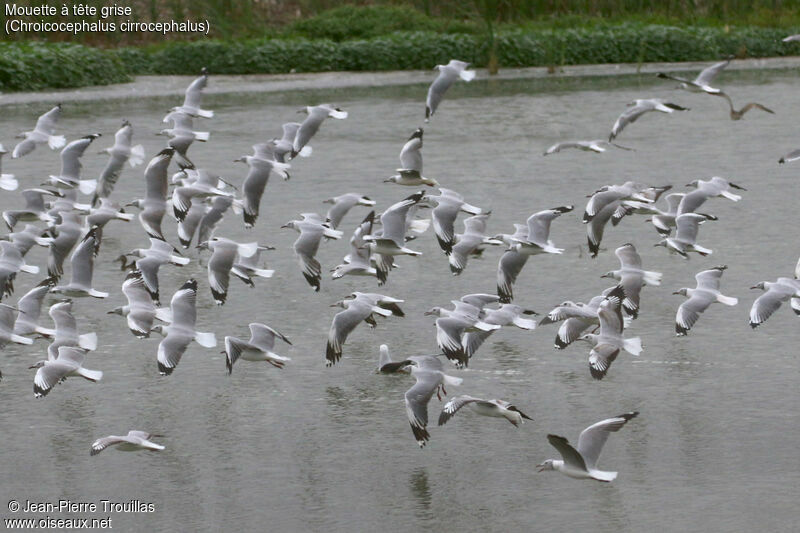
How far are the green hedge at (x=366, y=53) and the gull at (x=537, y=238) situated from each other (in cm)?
1510

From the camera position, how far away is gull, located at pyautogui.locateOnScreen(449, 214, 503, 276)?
344 inches

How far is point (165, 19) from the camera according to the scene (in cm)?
2753

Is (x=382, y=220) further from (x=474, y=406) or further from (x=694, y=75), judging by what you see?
(x=694, y=75)

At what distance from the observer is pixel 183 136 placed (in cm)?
1100

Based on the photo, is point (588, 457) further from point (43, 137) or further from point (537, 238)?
point (43, 137)

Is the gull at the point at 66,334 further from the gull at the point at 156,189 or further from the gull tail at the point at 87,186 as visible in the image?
the gull tail at the point at 87,186

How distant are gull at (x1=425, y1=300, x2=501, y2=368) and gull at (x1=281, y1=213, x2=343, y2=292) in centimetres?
151

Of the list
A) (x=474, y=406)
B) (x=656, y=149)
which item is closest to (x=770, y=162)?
(x=656, y=149)

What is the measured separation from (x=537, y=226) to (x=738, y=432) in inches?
111

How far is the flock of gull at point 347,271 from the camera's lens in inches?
260

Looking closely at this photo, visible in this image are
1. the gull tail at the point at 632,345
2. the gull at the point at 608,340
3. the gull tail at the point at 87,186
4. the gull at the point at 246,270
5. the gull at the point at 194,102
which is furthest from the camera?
the gull at the point at 194,102

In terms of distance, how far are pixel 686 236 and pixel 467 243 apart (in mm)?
1428

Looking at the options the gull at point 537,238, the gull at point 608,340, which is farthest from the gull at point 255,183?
the gull at point 608,340

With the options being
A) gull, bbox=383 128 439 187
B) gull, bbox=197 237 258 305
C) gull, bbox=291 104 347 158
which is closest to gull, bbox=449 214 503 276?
A: gull, bbox=383 128 439 187
